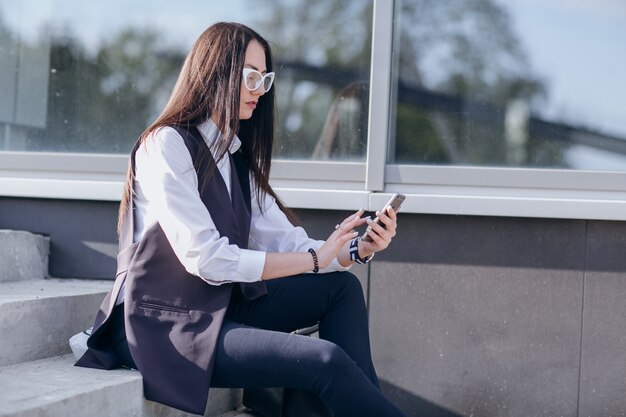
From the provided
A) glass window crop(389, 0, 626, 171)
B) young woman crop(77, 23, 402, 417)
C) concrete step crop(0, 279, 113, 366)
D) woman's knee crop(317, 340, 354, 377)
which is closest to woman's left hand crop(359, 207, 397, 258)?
young woman crop(77, 23, 402, 417)

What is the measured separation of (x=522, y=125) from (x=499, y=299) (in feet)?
2.41

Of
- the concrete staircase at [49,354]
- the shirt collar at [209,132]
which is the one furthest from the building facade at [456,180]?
the shirt collar at [209,132]

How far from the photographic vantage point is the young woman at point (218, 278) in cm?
252

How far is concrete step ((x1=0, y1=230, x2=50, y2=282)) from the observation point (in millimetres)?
3539

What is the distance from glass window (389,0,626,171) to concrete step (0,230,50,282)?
5.09 feet

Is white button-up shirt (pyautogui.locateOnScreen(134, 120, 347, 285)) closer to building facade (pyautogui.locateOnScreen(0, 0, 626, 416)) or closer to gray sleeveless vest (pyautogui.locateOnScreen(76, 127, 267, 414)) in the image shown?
gray sleeveless vest (pyautogui.locateOnScreen(76, 127, 267, 414))

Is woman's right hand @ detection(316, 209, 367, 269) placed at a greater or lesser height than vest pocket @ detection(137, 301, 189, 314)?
greater

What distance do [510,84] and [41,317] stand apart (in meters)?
2.07

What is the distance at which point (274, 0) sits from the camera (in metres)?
4.05

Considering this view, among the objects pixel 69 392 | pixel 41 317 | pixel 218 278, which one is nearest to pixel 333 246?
pixel 218 278

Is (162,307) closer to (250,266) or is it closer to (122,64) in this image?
(250,266)

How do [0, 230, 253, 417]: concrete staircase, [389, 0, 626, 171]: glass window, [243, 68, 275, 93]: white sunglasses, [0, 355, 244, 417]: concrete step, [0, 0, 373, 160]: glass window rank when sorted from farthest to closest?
[0, 0, 373, 160]: glass window < [389, 0, 626, 171]: glass window < [243, 68, 275, 93]: white sunglasses < [0, 230, 253, 417]: concrete staircase < [0, 355, 244, 417]: concrete step

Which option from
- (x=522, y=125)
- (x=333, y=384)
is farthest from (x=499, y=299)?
(x=333, y=384)

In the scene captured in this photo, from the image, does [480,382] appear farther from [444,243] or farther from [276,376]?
[276,376]
